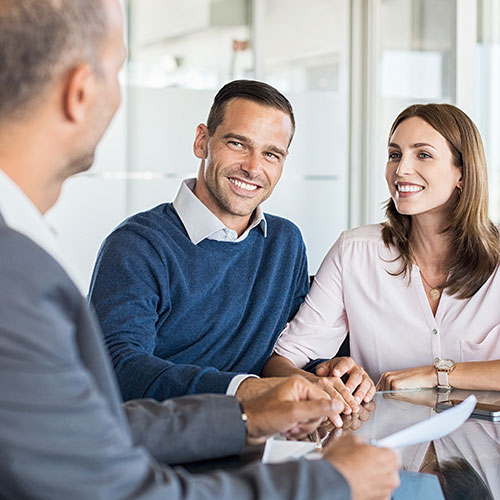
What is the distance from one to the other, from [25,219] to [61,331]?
0.14 m

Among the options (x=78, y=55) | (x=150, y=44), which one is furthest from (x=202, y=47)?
(x=78, y=55)

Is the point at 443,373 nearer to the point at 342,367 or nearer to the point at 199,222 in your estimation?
the point at 342,367

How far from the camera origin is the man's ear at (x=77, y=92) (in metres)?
0.90

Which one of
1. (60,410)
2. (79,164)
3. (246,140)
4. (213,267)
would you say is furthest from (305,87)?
(60,410)

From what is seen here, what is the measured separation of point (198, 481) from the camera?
2.93 ft

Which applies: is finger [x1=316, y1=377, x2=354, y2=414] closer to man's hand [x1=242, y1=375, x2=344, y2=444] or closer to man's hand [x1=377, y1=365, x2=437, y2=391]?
man's hand [x1=377, y1=365, x2=437, y2=391]

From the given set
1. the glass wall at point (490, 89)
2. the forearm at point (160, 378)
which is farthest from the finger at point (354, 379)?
the glass wall at point (490, 89)

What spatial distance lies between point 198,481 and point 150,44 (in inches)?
159

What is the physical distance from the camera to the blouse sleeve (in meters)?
2.29

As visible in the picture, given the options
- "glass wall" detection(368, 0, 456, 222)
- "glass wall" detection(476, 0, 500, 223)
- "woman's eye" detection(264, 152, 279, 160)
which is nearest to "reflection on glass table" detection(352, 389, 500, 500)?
"woman's eye" detection(264, 152, 279, 160)

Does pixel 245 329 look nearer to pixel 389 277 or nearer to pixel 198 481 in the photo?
pixel 389 277

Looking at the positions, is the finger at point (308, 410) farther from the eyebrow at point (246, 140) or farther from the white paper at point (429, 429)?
the eyebrow at point (246, 140)

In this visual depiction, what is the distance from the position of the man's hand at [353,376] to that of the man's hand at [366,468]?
2.67 ft

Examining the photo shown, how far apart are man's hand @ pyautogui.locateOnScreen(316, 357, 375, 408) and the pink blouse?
212 mm
